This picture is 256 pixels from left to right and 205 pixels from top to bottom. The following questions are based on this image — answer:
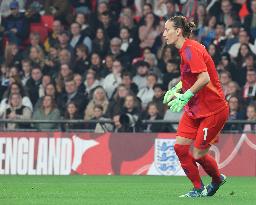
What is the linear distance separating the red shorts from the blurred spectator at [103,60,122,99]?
8585 mm

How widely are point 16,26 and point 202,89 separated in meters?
11.7

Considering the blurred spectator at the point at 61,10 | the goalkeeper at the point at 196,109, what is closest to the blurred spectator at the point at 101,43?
the blurred spectator at the point at 61,10

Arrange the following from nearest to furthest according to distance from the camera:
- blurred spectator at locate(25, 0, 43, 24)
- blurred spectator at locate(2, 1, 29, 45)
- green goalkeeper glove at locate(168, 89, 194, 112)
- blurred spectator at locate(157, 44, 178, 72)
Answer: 1. green goalkeeper glove at locate(168, 89, 194, 112)
2. blurred spectator at locate(157, 44, 178, 72)
3. blurred spectator at locate(2, 1, 29, 45)
4. blurred spectator at locate(25, 0, 43, 24)

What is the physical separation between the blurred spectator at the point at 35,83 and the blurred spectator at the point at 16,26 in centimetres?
176

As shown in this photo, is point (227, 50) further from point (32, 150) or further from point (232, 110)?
point (32, 150)

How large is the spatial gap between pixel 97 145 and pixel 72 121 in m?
0.65

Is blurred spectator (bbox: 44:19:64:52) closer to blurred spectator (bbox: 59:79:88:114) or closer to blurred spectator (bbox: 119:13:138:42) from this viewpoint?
blurred spectator (bbox: 119:13:138:42)

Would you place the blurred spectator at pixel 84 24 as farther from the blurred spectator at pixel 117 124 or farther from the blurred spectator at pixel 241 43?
the blurred spectator at pixel 117 124

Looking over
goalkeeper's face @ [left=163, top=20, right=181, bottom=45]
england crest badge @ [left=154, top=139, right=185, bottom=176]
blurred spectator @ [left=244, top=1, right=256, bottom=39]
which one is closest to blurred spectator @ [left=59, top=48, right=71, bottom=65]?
blurred spectator @ [left=244, top=1, right=256, bottom=39]

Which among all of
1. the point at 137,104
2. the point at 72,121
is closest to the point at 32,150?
the point at 72,121

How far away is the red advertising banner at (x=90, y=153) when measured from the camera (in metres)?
19.2

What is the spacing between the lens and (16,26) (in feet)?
77.5

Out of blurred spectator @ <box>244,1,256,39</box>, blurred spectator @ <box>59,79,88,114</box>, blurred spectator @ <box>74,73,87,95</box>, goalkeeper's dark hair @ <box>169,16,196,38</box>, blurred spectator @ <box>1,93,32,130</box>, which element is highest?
goalkeeper's dark hair @ <box>169,16,196,38</box>

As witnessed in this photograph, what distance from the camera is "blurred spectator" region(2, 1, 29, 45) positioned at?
23547mm
